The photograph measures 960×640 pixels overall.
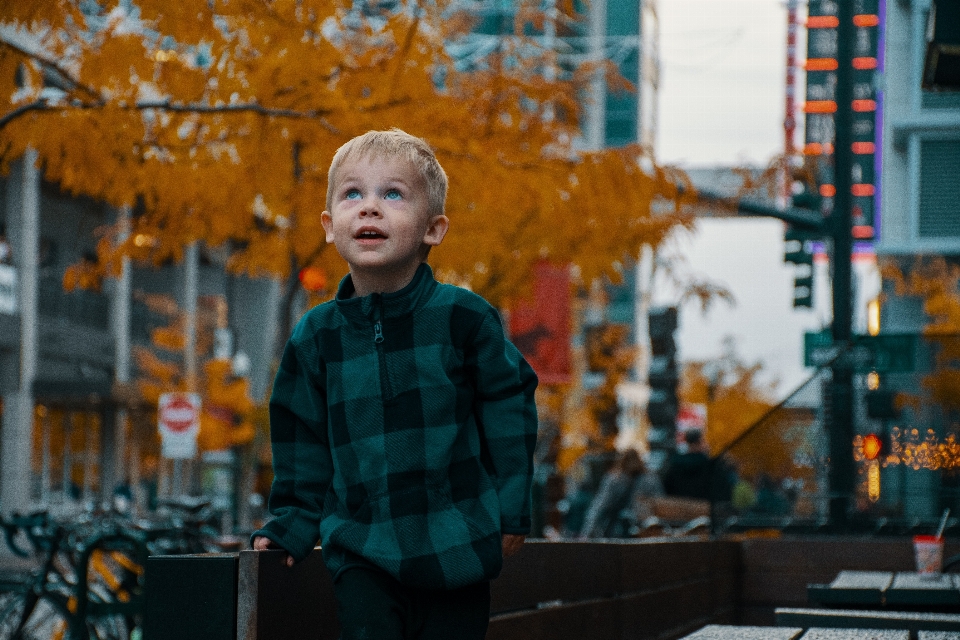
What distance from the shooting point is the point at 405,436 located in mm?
2760

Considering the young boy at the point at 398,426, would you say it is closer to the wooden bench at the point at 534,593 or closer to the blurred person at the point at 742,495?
the wooden bench at the point at 534,593

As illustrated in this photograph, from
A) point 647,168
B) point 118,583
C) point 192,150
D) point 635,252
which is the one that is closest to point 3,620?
point 118,583

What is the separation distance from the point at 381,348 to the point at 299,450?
29 cm

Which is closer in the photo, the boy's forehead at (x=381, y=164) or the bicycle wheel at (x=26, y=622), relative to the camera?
the boy's forehead at (x=381, y=164)

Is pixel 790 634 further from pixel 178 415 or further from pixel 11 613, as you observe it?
pixel 178 415

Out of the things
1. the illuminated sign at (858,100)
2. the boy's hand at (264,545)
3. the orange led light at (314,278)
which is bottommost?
the boy's hand at (264,545)

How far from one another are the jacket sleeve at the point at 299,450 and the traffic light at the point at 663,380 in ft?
54.5

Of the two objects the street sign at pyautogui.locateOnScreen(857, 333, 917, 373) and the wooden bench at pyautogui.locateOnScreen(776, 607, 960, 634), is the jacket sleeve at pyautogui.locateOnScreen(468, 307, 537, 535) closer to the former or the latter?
the wooden bench at pyautogui.locateOnScreen(776, 607, 960, 634)

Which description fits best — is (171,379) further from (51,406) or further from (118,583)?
(118,583)

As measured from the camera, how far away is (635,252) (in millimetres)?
11555

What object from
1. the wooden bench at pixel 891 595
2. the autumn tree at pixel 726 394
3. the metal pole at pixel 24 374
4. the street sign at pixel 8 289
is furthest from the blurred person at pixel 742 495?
the autumn tree at pixel 726 394

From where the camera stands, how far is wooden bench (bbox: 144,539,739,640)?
2.64 meters

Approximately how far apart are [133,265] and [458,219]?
1022 inches

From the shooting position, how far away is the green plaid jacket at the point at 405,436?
8.96 ft
